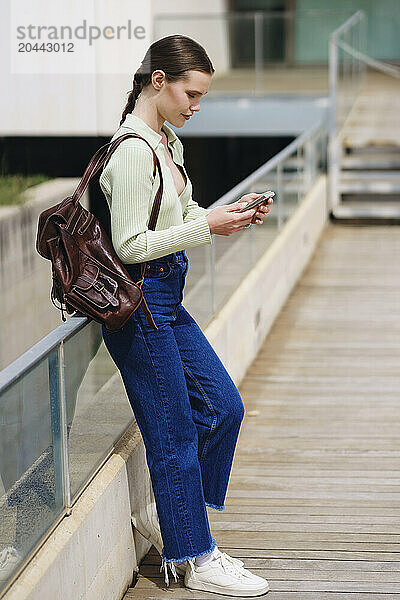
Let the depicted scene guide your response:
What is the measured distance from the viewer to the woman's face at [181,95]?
320 cm

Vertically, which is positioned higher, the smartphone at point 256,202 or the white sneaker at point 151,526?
the smartphone at point 256,202

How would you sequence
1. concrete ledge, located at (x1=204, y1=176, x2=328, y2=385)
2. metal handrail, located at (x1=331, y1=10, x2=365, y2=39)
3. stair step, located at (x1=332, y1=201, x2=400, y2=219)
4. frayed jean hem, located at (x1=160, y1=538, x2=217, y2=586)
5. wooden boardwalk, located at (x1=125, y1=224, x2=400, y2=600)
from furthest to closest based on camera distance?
1. metal handrail, located at (x1=331, y1=10, x2=365, y2=39)
2. stair step, located at (x1=332, y1=201, x2=400, y2=219)
3. concrete ledge, located at (x1=204, y1=176, x2=328, y2=385)
4. wooden boardwalk, located at (x1=125, y1=224, x2=400, y2=600)
5. frayed jean hem, located at (x1=160, y1=538, x2=217, y2=586)

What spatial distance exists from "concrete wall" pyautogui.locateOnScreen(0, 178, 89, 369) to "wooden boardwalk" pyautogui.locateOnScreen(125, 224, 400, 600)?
3.11 m

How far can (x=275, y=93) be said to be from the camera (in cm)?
1491

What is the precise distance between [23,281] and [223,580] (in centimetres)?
760

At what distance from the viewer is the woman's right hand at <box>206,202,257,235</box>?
319 centimetres

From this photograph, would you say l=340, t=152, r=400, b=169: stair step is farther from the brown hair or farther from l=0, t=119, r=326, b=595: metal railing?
the brown hair

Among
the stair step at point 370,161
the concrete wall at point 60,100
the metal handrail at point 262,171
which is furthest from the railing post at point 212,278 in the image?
the stair step at point 370,161

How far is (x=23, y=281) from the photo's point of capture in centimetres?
1084

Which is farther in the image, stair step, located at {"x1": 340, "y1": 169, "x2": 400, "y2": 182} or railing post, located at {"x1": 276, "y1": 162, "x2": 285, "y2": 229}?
stair step, located at {"x1": 340, "y1": 169, "x2": 400, "y2": 182}

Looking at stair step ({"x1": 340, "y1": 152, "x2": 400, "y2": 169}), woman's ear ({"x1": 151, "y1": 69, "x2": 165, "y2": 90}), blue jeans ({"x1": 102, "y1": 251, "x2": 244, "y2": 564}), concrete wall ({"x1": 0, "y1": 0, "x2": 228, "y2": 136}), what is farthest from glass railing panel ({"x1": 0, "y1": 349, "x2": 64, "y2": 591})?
stair step ({"x1": 340, "y1": 152, "x2": 400, "y2": 169})

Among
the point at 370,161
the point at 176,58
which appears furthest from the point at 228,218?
the point at 370,161

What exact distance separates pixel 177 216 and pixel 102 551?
110 centimetres

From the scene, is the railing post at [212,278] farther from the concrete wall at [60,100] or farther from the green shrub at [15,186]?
Result: the green shrub at [15,186]
